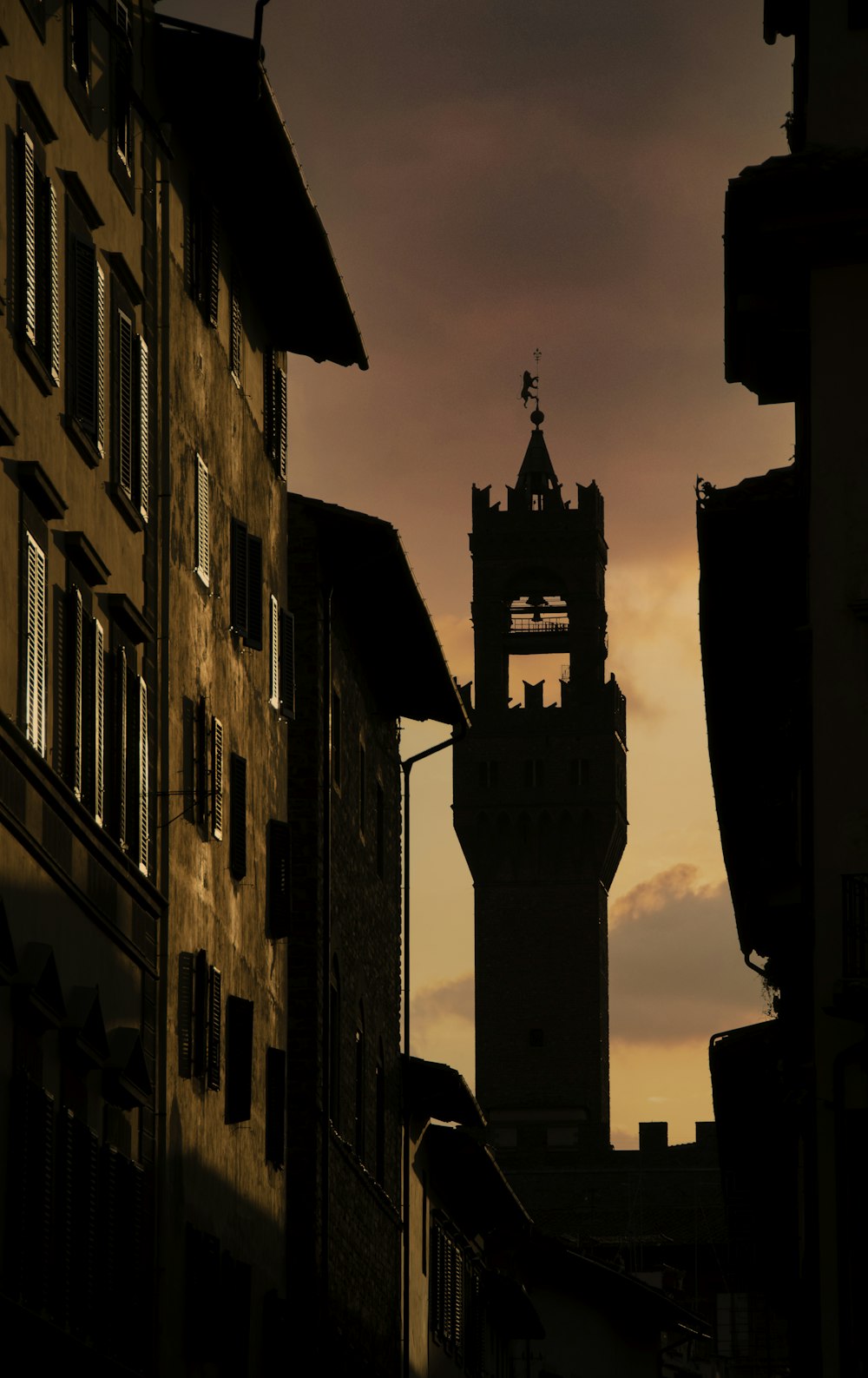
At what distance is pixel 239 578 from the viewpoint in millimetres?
23531

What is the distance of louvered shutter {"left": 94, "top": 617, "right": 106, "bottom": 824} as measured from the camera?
17203mm

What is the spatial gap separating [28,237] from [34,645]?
7.55 ft

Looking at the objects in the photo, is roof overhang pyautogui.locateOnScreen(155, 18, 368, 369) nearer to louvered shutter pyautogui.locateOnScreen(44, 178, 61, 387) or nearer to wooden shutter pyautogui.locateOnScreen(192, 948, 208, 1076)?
louvered shutter pyautogui.locateOnScreen(44, 178, 61, 387)

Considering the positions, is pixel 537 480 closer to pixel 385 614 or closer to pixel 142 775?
pixel 385 614

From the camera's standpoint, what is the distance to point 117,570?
1847 cm

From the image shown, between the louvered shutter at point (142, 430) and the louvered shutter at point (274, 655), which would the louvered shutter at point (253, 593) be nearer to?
the louvered shutter at point (274, 655)

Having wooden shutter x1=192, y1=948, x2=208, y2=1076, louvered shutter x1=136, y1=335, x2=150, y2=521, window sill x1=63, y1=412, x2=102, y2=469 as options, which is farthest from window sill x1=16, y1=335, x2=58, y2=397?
wooden shutter x1=192, y1=948, x2=208, y2=1076

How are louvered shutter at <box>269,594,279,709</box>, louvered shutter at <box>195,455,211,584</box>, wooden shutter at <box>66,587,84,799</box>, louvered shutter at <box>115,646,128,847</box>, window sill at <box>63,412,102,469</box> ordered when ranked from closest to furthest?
wooden shutter at <box>66,587,84,799</box>, window sill at <box>63,412,102,469</box>, louvered shutter at <box>115,646,128,847</box>, louvered shutter at <box>195,455,211,584</box>, louvered shutter at <box>269,594,279,709</box>

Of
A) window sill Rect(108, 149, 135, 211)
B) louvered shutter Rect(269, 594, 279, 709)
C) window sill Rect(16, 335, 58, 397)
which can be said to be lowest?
Result: window sill Rect(16, 335, 58, 397)

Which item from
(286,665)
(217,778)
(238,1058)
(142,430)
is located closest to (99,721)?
(142,430)

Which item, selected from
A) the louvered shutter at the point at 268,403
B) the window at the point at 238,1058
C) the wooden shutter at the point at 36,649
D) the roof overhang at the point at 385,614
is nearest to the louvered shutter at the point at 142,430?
the wooden shutter at the point at 36,649

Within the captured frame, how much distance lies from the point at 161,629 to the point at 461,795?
80629mm

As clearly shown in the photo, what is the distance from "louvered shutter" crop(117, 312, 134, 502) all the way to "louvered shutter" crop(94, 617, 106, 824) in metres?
1.48

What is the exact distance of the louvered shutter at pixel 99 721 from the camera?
56.4 ft
